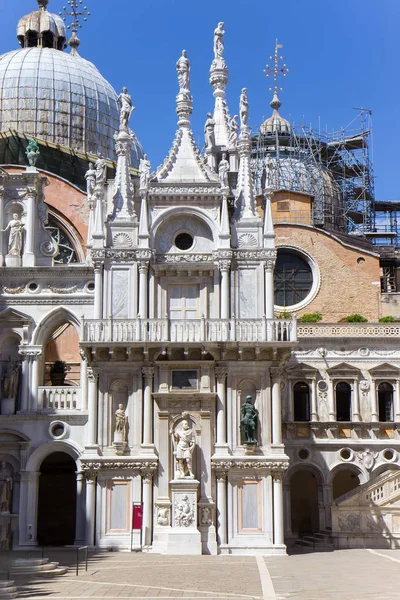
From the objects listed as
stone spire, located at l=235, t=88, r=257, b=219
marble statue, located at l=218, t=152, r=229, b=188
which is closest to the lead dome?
stone spire, located at l=235, t=88, r=257, b=219

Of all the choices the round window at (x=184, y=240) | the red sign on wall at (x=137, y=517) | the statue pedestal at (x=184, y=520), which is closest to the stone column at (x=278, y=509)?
the statue pedestal at (x=184, y=520)

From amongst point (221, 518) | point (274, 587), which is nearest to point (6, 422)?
point (221, 518)

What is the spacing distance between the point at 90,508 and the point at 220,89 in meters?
21.7

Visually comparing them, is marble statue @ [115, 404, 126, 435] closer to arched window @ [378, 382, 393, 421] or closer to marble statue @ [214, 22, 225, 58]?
arched window @ [378, 382, 393, 421]

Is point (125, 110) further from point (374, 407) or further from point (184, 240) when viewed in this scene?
point (374, 407)

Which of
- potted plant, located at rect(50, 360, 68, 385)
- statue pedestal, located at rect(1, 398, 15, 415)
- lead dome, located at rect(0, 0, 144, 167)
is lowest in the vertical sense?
statue pedestal, located at rect(1, 398, 15, 415)

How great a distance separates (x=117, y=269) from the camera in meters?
43.0

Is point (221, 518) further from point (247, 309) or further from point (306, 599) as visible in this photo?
point (306, 599)

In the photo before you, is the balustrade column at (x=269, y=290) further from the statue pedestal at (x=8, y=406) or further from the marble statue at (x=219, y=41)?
the marble statue at (x=219, y=41)

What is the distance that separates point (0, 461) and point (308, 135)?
3786cm

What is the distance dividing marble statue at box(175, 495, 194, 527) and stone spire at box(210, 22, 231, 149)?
17.8 m

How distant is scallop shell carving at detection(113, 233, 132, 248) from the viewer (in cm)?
4334

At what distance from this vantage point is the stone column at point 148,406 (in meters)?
41.2

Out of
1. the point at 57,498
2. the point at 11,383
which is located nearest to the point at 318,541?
the point at 57,498
